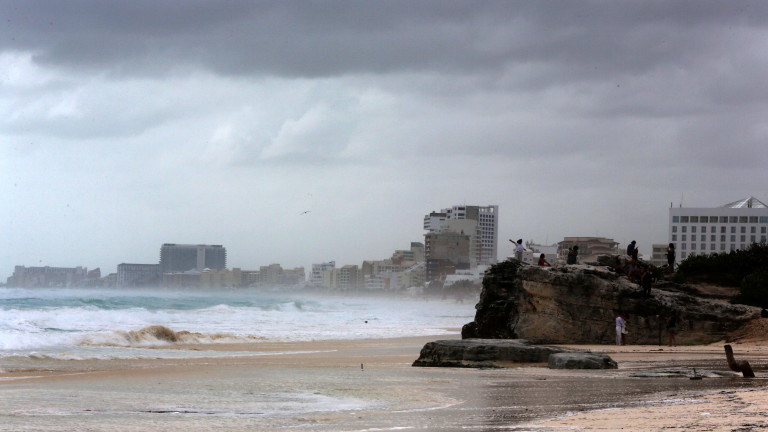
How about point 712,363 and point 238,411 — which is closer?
point 238,411

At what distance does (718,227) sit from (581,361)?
125 m

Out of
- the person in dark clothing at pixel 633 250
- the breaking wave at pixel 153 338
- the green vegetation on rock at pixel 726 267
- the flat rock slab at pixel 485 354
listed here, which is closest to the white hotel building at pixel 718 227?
the green vegetation on rock at pixel 726 267

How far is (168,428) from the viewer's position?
32.4ft

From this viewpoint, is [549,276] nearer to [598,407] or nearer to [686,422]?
[598,407]

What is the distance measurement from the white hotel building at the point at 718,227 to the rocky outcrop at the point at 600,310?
106 m

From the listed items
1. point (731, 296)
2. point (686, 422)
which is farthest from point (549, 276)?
point (686, 422)

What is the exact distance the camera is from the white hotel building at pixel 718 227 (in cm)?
12875

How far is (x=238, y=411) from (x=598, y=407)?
4.54 metres

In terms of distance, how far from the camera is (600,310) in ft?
84.9

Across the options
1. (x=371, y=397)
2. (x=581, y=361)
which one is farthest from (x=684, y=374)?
(x=371, y=397)

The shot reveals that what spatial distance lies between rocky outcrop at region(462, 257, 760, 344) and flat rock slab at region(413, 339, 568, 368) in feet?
23.3

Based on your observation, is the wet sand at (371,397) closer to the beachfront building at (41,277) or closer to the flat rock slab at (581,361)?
the flat rock slab at (581,361)

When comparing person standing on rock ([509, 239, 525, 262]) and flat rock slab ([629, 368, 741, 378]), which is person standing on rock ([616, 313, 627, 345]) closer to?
person standing on rock ([509, 239, 525, 262])

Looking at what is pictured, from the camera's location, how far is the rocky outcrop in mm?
25000
